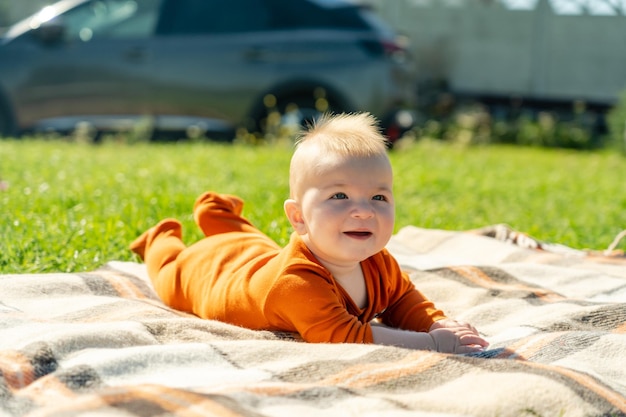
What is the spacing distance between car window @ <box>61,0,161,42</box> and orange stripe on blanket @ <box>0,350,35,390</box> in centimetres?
764

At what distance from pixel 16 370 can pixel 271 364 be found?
26.2 inches

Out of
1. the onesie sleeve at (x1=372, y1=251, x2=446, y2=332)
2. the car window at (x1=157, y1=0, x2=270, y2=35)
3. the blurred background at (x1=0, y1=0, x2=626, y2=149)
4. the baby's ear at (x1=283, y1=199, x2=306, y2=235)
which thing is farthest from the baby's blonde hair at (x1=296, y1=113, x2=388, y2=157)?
the blurred background at (x1=0, y1=0, x2=626, y2=149)

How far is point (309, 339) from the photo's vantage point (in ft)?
9.85

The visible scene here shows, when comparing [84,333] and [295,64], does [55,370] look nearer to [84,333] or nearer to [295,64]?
[84,333]

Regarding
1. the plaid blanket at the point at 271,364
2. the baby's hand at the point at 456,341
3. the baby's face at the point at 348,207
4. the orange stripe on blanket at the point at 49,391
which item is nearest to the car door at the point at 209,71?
the plaid blanket at the point at 271,364

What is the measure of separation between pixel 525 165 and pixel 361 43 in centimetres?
201

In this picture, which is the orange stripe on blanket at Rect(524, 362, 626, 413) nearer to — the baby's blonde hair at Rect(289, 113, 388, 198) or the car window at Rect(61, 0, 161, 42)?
the baby's blonde hair at Rect(289, 113, 388, 198)

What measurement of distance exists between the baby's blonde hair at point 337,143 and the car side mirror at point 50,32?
713 centimetres

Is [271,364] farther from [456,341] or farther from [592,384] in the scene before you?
[592,384]

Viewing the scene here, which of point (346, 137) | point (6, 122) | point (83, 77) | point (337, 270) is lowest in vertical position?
point (6, 122)

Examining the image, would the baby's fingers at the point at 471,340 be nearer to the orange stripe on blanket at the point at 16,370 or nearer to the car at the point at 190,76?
the orange stripe on blanket at the point at 16,370

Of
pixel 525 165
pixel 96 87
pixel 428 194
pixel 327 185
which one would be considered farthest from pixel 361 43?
pixel 327 185

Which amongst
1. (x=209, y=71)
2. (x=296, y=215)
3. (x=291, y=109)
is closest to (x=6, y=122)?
(x=209, y=71)

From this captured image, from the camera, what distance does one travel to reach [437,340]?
301 cm
